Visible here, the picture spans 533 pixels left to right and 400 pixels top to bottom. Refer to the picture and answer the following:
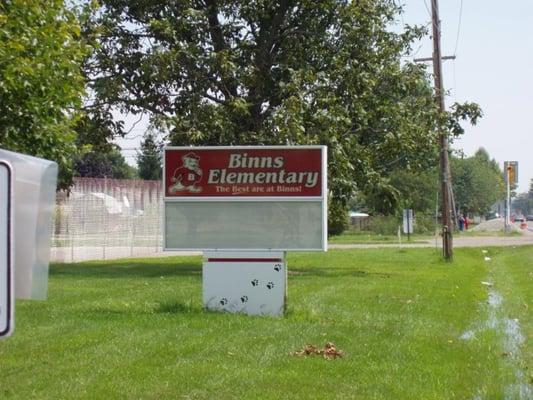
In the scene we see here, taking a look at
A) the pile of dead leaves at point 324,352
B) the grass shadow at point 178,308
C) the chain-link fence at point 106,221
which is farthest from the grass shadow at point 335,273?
the pile of dead leaves at point 324,352

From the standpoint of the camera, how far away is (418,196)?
74.5 m

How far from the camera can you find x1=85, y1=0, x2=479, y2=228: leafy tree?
2030 centimetres

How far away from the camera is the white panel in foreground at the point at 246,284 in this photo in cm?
1237

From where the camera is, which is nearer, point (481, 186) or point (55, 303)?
point (55, 303)

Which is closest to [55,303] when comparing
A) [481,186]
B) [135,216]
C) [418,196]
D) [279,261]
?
[279,261]

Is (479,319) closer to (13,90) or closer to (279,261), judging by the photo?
(279,261)

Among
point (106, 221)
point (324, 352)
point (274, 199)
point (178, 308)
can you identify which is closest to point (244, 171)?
point (274, 199)

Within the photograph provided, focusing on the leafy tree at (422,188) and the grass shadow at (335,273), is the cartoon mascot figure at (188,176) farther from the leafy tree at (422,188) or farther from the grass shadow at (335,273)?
the leafy tree at (422,188)

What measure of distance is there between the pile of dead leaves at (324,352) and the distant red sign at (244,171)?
3.65 metres

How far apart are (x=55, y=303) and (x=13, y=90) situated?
395cm

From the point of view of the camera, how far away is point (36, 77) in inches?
451

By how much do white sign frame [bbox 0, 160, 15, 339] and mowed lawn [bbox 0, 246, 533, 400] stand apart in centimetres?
386

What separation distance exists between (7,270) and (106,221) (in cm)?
2762

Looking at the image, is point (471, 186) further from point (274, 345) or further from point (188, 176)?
point (274, 345)
